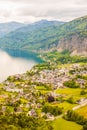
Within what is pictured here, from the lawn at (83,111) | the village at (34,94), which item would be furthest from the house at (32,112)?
the lawn at (83,111)

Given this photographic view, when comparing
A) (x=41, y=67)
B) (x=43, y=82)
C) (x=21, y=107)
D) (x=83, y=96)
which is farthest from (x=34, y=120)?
(x=41, y=67)

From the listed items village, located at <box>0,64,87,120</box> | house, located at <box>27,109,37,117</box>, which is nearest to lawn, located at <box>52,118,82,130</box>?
village, located at <box>0,64,87,120</box>

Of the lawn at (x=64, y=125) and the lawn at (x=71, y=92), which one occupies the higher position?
the lawn at (x=71, y=92)

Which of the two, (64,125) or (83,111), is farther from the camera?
(83,111)

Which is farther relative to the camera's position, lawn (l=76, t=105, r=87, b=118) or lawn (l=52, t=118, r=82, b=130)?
lawn (l=76, t=105, r=87, b=118)

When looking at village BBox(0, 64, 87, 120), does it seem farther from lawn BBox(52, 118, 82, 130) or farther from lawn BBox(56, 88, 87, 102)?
lawn BBox(52, 118, 82, 130)

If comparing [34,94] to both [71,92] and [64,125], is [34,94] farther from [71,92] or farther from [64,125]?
[64,125]

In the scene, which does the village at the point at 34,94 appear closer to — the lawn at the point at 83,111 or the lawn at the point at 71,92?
the lawn at the point at 71,92

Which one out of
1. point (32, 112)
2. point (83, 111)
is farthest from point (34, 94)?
point (83, 111)
